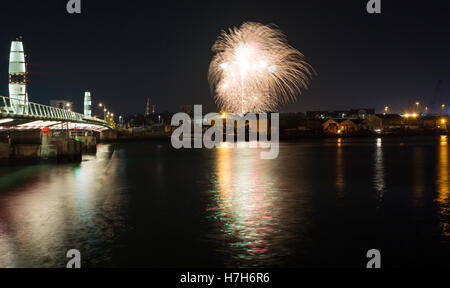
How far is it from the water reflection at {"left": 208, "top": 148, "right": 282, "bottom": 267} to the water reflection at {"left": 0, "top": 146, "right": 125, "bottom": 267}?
320 cm

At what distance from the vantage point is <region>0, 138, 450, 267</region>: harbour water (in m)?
11.0

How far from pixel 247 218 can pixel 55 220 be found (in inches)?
243

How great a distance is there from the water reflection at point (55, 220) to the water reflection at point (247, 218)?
3.20 metres

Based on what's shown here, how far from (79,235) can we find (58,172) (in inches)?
830

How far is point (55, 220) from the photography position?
49.9 feet

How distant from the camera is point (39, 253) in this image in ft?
36.6

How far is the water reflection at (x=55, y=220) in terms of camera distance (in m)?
11.1
